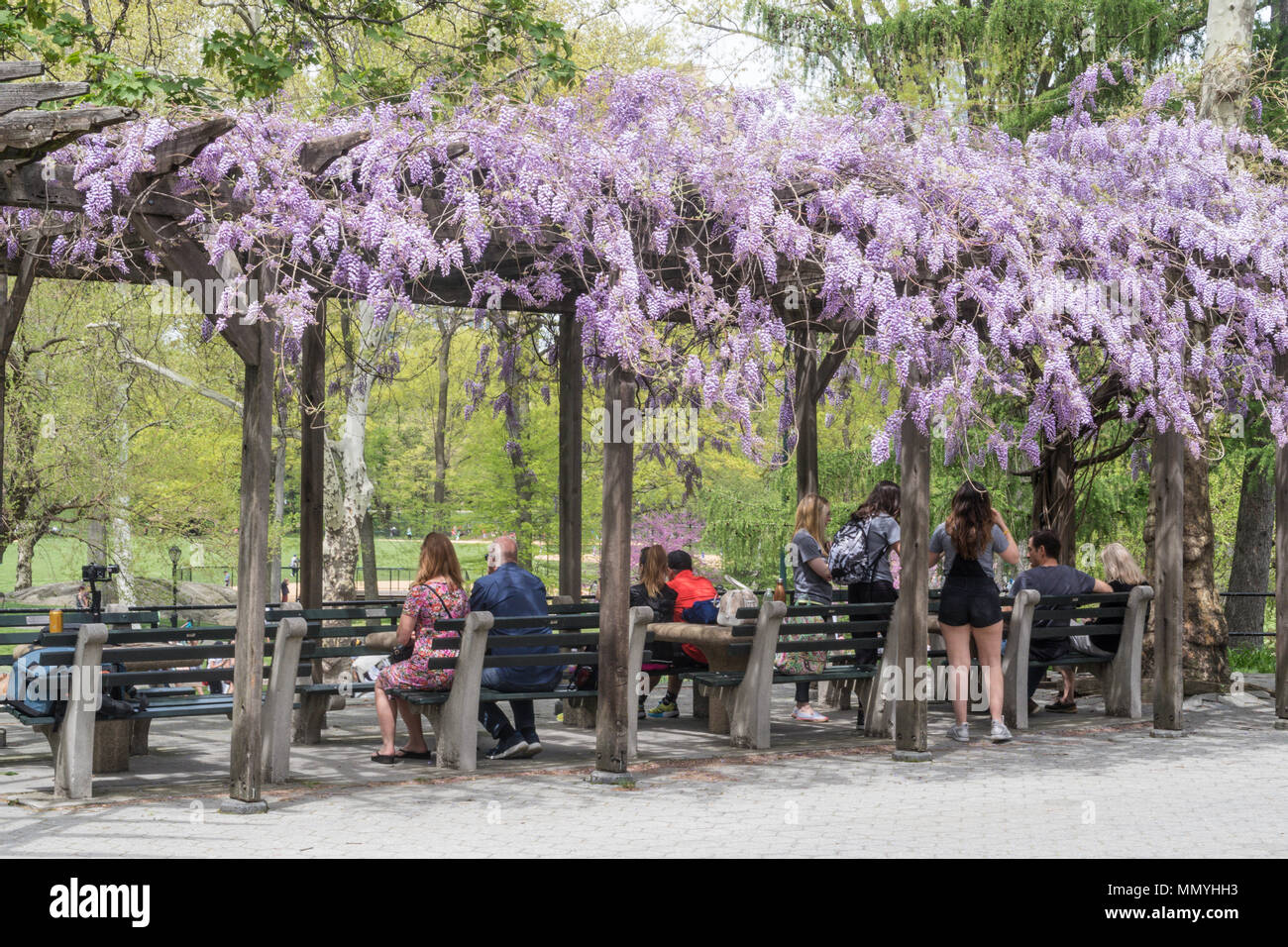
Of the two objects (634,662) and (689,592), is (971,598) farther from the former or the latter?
(634,662)

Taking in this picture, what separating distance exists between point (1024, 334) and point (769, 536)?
55.4ft

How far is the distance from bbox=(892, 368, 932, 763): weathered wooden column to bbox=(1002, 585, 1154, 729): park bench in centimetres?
160

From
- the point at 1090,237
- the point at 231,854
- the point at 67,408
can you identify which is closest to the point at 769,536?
the point at 67,408

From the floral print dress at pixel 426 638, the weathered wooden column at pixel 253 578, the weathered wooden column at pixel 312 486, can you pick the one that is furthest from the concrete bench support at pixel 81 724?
the weathered wooden column at pixel 312 486

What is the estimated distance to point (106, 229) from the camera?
809 centimetres

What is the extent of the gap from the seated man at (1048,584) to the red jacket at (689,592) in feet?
8.27

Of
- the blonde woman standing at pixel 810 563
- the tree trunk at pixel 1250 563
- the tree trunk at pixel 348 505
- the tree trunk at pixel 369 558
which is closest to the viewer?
the blonde woman standing at pixel 810 563

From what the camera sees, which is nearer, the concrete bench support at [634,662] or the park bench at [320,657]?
the concrete bench support at [634,662]

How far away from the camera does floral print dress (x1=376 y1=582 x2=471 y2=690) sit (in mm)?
9008

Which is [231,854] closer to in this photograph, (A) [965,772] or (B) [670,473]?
(A) [965,772]

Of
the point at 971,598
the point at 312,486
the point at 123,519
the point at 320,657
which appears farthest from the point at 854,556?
the point at 123,519

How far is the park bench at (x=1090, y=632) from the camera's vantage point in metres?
11.0

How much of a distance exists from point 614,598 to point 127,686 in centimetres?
313

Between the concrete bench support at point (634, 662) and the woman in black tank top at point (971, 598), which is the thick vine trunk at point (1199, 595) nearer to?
A: the woman in black tank top at point (971, 598)
